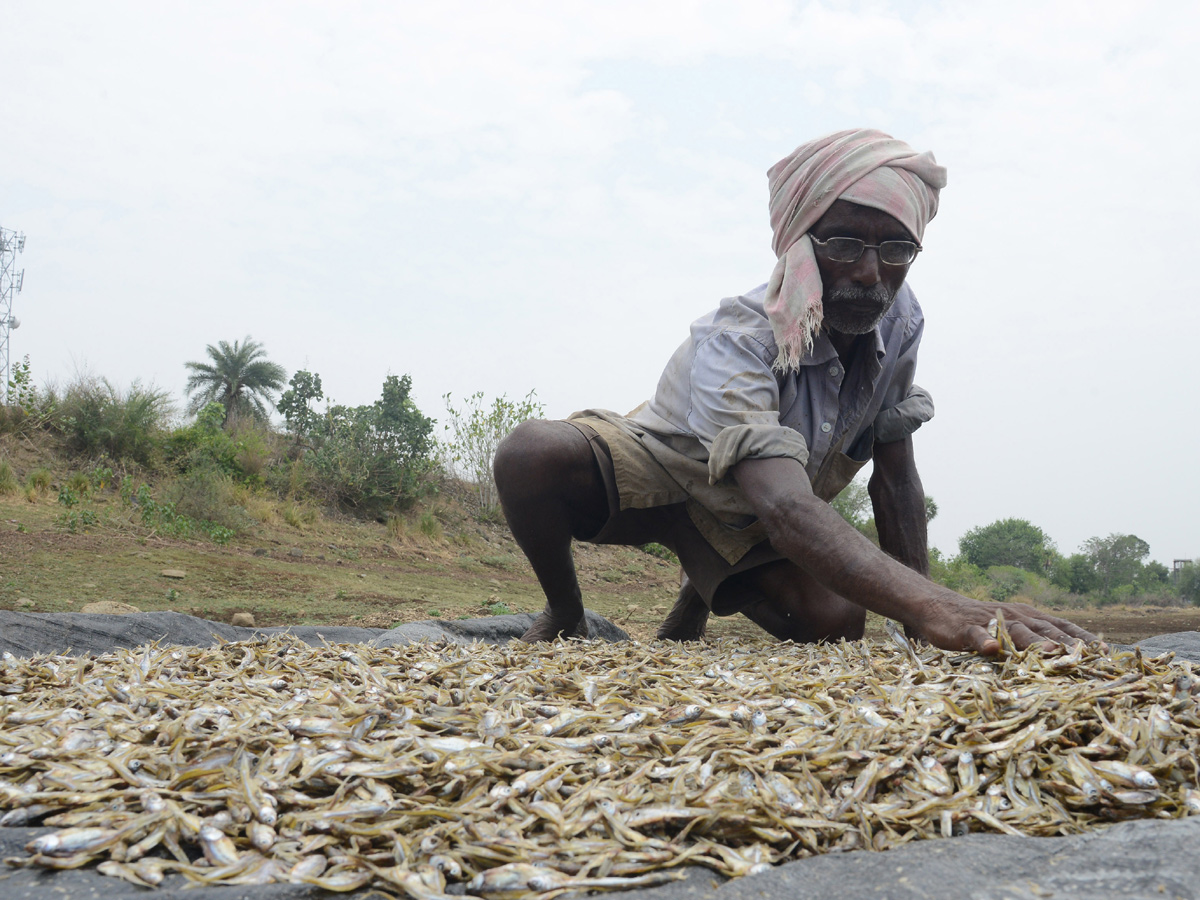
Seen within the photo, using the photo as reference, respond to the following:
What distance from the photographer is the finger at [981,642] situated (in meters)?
1.78

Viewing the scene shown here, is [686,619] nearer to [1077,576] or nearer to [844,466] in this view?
[844,466]

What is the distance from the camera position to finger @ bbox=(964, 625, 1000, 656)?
1.78 meters

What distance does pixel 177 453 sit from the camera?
11570mm

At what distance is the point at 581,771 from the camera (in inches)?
53.6

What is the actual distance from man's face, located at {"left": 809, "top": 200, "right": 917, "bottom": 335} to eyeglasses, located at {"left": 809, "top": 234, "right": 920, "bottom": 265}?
12 mm

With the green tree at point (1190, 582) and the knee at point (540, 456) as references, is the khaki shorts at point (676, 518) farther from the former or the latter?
the green tree at point (1190, 582)

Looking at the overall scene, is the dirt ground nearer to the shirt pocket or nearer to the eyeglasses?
the shirt pocket

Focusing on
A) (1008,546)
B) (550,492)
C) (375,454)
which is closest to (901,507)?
(550,492)

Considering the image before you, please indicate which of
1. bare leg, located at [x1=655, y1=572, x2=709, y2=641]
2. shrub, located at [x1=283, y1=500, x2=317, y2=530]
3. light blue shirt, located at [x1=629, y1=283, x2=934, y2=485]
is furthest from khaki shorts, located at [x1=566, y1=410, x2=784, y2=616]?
shrub, located at [x1=283, y1=500, x2=317, y2=530]

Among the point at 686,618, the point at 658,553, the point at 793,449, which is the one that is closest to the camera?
the point at 793,449

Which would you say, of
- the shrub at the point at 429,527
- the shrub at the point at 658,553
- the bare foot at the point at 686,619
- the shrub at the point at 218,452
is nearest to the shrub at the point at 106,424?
the shrub at the point at 218,452

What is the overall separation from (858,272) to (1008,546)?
79.6 ft

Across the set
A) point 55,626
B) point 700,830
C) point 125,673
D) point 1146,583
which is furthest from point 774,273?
point 1146,583

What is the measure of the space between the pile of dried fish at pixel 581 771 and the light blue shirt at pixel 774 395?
2.28 ft
